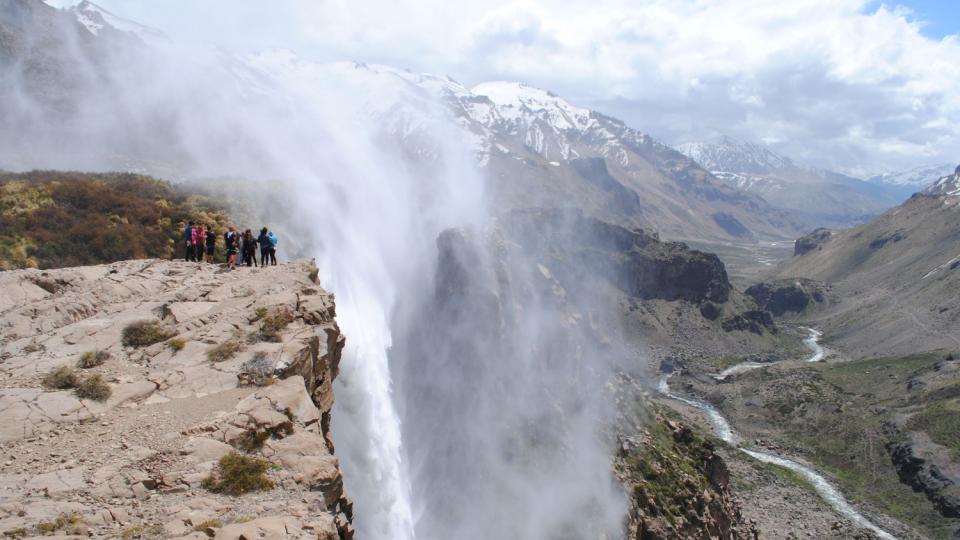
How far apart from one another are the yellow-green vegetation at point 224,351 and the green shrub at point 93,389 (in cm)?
310

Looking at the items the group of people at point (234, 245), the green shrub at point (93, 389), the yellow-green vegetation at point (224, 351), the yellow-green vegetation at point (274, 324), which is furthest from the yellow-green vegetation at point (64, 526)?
the group of people at point (234, 245)

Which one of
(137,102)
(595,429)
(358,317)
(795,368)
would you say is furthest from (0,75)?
(795,368)

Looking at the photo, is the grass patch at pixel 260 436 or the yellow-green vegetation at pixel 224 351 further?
the yellow-green vegetation at pixel 224 351

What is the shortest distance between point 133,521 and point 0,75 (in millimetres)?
150296

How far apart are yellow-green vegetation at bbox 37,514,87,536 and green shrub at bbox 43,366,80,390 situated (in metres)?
6.59

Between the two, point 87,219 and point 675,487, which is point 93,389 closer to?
point 87,219

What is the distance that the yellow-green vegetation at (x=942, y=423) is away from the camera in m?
106

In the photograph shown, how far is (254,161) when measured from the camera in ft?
345

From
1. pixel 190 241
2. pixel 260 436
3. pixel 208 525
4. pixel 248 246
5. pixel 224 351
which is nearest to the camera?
pixel 208 525

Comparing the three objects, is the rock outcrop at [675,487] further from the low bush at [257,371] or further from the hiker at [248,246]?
the low bush at [257,371]

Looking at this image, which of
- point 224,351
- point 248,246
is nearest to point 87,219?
point 248,246

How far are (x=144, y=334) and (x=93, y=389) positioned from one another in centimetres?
371

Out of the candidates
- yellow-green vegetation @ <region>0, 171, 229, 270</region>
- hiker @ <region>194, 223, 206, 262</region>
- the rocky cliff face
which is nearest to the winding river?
the rocky cliff face

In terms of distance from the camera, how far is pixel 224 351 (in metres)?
19.8
